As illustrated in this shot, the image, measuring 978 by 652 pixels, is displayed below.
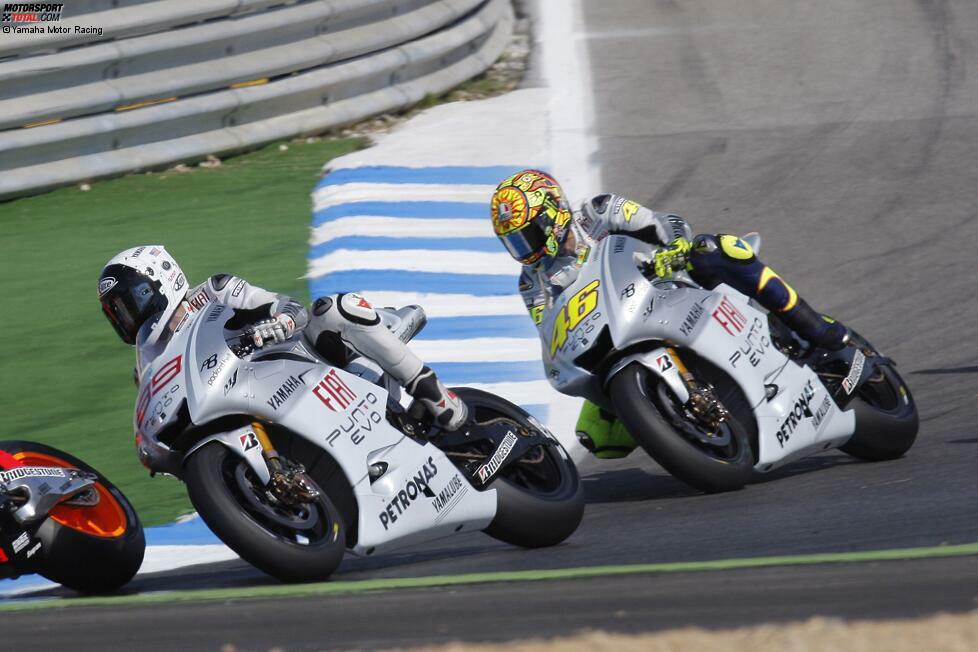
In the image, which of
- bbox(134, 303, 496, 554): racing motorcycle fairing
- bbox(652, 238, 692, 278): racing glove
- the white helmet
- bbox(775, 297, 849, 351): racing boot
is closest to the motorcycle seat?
bbox(134, 303, 496, 554): racing motorcycle fairing

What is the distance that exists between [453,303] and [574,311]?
11.1ft

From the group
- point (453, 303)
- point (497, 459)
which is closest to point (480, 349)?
point (453, 303)

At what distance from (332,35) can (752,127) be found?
13.4ft

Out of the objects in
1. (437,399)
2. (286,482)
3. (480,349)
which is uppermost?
(286,482)

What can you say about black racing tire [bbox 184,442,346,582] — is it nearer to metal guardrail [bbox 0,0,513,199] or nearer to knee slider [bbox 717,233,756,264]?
knee slider [bbox 717,233,756,264]

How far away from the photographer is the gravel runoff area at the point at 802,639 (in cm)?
396

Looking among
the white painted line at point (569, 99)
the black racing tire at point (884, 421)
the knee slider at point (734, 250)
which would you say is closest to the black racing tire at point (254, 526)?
the knee slider at point (734, 250)

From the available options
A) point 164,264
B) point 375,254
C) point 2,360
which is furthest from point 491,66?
point 164,264

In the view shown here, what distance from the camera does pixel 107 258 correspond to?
1168 cm

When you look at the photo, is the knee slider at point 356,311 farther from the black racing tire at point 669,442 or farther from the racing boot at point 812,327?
the racing boot at point 812,327

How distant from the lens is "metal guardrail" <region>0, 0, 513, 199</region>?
12664 mm

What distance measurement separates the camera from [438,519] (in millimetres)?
6113

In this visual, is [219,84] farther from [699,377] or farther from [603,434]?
[699,377]

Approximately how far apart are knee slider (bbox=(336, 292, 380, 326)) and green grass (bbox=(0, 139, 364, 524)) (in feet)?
6.18
